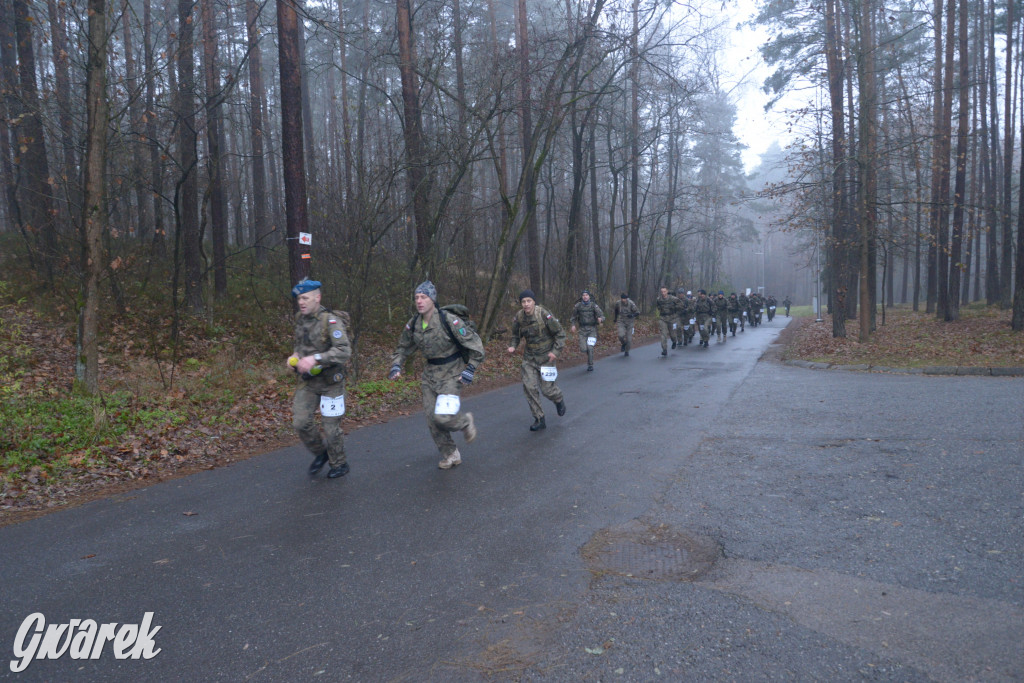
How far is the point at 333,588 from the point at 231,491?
110 inches

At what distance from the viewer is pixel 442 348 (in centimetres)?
706

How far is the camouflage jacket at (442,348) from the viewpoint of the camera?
23.1ft

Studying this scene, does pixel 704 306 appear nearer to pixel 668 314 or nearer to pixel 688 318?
pixel 688 318

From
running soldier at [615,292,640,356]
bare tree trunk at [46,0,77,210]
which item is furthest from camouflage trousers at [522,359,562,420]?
running soldier at [615,292,640,356]

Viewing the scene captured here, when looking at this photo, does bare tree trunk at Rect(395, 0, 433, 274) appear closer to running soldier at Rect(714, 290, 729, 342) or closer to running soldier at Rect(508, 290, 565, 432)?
running soldier at Rect(508, 290, 565, 432)

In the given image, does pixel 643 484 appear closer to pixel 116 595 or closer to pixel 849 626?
pixel 849 626

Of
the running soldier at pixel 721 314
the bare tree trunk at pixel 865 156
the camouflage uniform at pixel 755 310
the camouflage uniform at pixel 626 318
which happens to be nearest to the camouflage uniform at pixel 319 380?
the camouflage uniform at pixel 626 318

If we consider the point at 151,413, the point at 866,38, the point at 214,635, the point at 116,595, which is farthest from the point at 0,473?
the point at 866,38

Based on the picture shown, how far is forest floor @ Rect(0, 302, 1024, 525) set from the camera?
718 centimetres

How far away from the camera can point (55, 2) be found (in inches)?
404

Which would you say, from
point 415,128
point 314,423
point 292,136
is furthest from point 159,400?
point 415,128

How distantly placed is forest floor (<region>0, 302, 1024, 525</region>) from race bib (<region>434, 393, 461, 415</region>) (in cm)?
273

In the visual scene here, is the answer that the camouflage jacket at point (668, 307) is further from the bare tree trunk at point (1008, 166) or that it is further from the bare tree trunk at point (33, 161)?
the bare tree trunk at point (33, 161)

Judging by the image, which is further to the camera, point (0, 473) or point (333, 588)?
point (0, 473)
